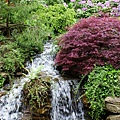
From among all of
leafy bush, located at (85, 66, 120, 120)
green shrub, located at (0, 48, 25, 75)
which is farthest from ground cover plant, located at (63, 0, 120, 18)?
leafy bush, located at (85, 66, 120, 120)

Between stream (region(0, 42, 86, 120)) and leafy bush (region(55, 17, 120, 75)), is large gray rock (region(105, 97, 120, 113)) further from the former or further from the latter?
leafy bush (region(55, 17, 120, 75))

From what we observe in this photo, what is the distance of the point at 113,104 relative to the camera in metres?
4.55

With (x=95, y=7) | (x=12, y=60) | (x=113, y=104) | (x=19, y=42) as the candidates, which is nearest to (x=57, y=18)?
(x=95, y=7)

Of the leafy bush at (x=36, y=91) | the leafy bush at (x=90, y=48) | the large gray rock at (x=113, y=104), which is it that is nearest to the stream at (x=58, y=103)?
the leafy bush at (x=36, y=91)

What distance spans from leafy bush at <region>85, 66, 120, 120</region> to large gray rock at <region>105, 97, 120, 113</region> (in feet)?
0.32

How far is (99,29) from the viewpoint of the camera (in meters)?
5.57

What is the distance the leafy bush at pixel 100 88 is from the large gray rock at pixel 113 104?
0.32 ft

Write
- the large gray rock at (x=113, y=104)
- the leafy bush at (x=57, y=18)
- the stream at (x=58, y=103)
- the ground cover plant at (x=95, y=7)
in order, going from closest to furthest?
1. the large gray rock at (x=113, y=104)
2. the stream at (x=58, y=103)
3. the leafy bush at (x=57, y=18)
4. the ground cover plant at (x=95, y=7)

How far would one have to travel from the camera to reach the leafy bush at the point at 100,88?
4711 mm

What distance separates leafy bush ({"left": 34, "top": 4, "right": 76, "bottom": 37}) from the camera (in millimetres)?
8156

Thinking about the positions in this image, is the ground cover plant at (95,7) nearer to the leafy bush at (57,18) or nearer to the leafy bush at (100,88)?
the leafy bush at (57,18)

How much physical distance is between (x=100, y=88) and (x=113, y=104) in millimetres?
412

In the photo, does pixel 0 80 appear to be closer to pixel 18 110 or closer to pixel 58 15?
pixel 18 110

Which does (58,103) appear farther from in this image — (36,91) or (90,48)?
(90,48)
